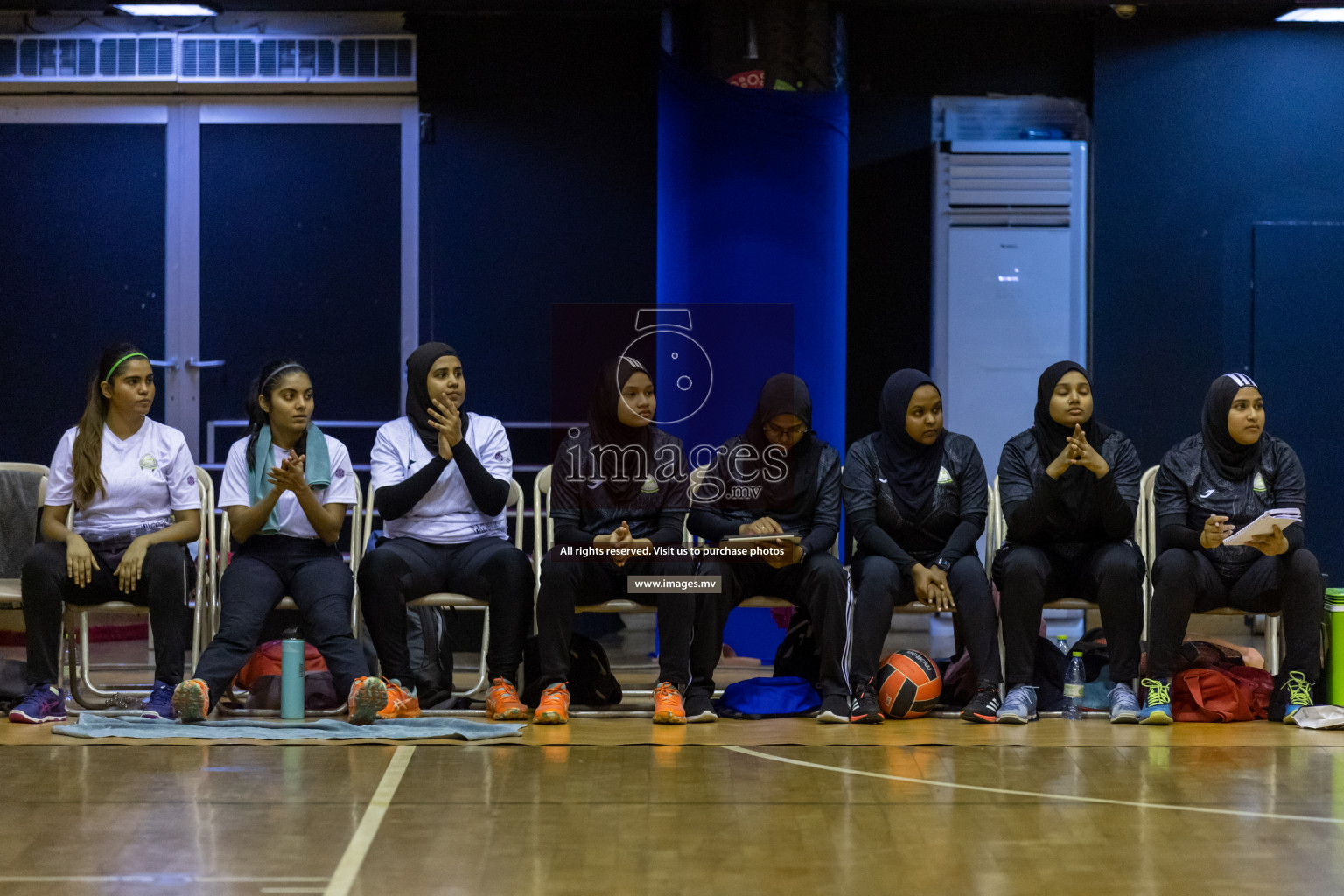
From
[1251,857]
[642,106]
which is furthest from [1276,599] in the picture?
[642,106]

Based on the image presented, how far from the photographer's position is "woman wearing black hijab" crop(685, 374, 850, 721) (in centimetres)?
474

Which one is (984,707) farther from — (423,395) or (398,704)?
(423,395)

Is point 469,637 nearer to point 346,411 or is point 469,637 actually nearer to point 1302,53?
point 346,411

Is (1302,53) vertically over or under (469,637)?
over

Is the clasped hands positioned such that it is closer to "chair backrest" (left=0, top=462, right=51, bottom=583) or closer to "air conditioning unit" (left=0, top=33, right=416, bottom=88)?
"chair backrest" (left=0, top=462, right=51, bottom=583)

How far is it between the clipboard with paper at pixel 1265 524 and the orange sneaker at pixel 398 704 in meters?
2.73

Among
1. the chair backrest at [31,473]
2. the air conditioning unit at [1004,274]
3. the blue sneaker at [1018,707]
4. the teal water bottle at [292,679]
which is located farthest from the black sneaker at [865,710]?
the chair backrest at [31,473]

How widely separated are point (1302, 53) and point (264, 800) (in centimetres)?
580

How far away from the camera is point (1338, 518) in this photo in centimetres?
664

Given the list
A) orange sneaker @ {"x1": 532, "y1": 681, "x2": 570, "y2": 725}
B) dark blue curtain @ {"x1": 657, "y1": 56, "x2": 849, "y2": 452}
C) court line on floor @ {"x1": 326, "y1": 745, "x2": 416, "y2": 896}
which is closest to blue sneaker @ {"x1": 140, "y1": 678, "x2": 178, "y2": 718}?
court line on floor @ {"x1": 326, "y1": 745, "x2": 416, "y2": 896}

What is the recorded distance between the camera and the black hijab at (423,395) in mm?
5035

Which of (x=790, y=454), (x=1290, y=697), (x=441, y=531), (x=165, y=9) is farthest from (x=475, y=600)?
(x=165, y=9)

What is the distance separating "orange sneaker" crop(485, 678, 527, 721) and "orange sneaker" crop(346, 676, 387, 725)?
1.22 feet

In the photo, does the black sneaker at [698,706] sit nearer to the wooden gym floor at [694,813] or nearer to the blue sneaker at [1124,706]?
the wooden gym floor at [694,813]
